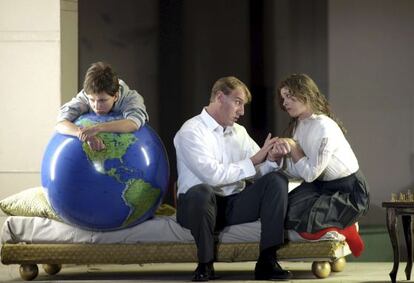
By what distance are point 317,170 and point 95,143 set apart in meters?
1.28

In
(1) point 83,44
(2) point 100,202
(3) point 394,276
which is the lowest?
(3) point 394,276

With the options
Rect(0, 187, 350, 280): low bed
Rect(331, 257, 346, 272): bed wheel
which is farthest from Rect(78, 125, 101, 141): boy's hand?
Rect(331, 257, 346, 272): bed wheel

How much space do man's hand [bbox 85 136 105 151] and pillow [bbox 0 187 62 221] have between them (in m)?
0.59

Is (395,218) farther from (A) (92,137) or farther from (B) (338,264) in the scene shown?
(A) (92,137)

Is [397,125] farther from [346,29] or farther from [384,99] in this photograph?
[346,29]

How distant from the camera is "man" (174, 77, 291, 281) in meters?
6.10

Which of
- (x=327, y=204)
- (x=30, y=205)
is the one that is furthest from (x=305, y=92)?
(x=30, y=205)

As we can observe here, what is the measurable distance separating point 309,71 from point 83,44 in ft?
5.60

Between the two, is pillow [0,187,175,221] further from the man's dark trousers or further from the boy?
the man's dark trousers

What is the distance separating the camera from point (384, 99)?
307 inches

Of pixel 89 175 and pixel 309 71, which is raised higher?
pixel 309 71

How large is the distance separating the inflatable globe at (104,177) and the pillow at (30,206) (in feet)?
0.75

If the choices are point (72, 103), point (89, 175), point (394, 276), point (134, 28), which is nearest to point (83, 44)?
point (134, 28)

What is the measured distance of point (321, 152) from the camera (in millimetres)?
6164
